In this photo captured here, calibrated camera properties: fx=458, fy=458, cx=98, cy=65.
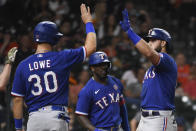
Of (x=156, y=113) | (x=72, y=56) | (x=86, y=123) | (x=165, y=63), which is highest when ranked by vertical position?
(x=72, y=56)

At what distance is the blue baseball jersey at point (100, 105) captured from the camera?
6.09 meters

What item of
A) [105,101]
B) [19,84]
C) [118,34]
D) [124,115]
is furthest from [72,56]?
[118,34]

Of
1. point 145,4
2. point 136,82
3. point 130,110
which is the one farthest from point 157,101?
point 145,4

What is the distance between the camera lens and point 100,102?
611 cm

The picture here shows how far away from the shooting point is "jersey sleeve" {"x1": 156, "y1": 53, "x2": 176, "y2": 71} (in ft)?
18.2

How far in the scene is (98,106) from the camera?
6.12 metres

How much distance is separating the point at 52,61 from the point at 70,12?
8.27 meters

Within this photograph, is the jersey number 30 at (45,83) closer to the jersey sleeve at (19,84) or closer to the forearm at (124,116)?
the jersey sleeve at (19,84)

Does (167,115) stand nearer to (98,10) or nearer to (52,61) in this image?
(52,61)

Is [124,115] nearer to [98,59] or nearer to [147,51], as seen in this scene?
[98,59]

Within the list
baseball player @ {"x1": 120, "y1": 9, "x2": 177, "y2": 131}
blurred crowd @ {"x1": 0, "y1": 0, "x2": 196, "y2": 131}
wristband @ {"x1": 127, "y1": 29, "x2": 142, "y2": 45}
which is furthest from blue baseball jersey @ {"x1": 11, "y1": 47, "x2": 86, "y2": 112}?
blurred crowd @ {"x1": 0, "y1": 0, "x2": 196, "y2": 131}

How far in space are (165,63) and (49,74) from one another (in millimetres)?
1516

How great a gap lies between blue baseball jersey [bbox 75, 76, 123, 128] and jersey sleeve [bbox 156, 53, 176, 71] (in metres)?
0.89

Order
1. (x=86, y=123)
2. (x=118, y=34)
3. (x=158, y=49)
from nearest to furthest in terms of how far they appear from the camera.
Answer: (x=158, y=49)
(x=86, y=123)
(x=118, y=34)
